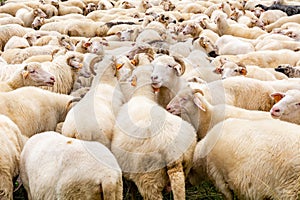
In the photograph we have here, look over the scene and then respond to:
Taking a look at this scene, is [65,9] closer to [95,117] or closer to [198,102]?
[198,102]

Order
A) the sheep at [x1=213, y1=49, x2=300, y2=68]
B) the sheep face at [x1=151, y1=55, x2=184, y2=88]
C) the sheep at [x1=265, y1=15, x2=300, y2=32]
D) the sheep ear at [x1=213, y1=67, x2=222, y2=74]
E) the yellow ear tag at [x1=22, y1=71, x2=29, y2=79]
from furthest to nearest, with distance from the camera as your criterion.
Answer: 1. the sheep at [x1=265, y1=15, x2=300, y2=32]
2. the sheep at [x1=213, y1=49, x2=300, y2=68]
3. the sheep ear at [x1=213, y1=67, x2=222, y2=74]
4. the yellow ear tag at [x1=22, y1=71, x2=29, y2=79]
5. the sheep face at [x1=151, y1=55, x2=184, y2=88]

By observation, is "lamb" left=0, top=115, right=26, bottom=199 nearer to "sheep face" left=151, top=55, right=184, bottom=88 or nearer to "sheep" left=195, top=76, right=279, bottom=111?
"sheep face" left=151, top=55, right=184, bottom=88

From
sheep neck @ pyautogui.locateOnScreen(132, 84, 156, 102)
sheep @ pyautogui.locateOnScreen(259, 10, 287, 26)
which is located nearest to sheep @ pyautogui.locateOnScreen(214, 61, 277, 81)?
sheep neck @ pyautogui.locateOnScreen(132, 84, 156, 102)

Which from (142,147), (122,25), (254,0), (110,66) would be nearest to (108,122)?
(142,147)

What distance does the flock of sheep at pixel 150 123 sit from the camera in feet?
12.5

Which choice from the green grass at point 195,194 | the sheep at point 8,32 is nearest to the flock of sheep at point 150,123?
the green grass at point 195,194

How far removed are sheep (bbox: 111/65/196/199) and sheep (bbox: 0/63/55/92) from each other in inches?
84.6

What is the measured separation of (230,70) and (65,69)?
2.50 metres

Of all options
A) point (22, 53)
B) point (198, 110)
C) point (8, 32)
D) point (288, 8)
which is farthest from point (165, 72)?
point (288, 8)

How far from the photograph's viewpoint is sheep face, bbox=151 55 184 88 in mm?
5668

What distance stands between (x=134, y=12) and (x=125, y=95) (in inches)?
333

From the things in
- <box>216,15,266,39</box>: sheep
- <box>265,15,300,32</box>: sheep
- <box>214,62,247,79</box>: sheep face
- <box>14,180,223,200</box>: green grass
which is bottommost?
<box>265,15,300,32</box>: sheep

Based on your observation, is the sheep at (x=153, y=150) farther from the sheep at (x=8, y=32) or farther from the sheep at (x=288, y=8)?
the sheep at (x=288, y=8)

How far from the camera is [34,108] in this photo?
5480 millimetres
